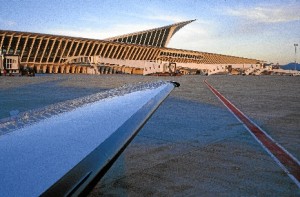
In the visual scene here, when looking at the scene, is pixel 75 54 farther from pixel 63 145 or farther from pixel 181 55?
pixel 63 145

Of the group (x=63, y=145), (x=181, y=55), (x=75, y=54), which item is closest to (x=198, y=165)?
(x=63, y=145)

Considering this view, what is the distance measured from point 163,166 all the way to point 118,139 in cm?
281

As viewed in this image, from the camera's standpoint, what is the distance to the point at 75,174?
1680 mm

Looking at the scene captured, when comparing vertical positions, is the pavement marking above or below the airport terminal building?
below

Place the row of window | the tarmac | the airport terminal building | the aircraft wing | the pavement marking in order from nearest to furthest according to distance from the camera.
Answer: the aircraft wing → the tarmac → the pavement marking → the airport terminal building → the row of window

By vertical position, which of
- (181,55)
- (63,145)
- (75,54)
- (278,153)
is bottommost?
(278,153)

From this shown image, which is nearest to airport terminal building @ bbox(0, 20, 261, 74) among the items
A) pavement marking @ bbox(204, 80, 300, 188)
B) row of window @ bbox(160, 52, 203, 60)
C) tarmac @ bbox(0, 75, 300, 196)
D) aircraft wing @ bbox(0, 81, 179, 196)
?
row of window @ bbox(160, 52, 203, 60)

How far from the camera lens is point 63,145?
7.59 ft

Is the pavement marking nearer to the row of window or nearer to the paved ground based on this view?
the paved ground

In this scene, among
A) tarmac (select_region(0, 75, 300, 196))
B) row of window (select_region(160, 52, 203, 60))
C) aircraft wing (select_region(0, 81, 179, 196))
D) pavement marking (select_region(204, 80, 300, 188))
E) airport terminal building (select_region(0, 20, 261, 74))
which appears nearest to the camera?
aircraft wing (select_region(0, 81, 179, 196))

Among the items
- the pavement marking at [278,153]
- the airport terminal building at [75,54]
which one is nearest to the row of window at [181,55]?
the airport terminal building at [75,54]

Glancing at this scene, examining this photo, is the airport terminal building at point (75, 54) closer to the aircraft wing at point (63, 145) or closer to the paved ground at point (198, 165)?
the paved ground at point (198, 165)

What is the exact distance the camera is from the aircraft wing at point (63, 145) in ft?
5.27

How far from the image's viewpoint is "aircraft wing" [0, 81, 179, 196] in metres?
1.61
